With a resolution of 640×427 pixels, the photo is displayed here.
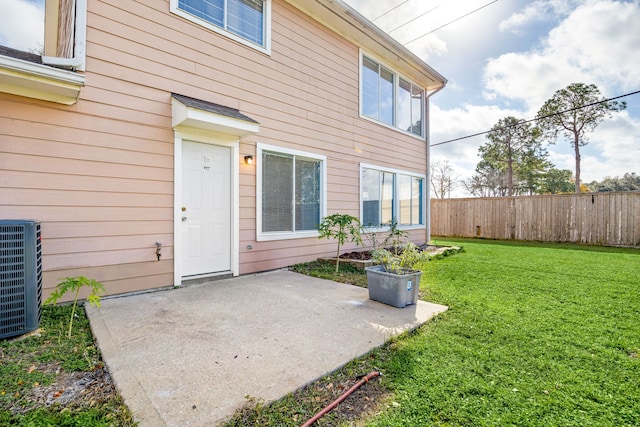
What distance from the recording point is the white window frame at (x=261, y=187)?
193 inches

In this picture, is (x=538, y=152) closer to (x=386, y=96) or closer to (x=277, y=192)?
(x=386, y=96)

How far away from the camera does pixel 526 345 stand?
2453 mm

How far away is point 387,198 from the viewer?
25.8 ft

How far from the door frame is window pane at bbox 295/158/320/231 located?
1317 mm

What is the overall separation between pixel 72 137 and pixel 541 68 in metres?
13.8

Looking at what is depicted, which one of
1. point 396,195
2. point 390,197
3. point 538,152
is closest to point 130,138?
point 390,197

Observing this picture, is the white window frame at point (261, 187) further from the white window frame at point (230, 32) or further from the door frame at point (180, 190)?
the white window frame at point (230, 32)

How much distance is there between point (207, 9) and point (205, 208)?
294 cm

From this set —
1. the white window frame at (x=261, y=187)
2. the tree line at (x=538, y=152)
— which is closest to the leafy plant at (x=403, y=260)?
the white window frame at (x=261, y=187)

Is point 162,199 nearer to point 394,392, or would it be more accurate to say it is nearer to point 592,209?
point 394,392

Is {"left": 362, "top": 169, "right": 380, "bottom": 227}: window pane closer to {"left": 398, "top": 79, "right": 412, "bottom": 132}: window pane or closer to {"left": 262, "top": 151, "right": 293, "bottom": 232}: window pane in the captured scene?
{"left": 398, "top": 79, "right": 412, "bottom": 132}: window pane

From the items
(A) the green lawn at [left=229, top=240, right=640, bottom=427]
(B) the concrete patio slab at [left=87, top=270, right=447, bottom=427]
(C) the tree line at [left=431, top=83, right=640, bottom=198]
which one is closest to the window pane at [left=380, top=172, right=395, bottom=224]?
(A) the green lawn at [left=229, top=240, right=640, bottom=427]

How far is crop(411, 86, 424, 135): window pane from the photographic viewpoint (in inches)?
349

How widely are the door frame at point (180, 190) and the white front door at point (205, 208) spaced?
0.06 metres
